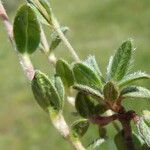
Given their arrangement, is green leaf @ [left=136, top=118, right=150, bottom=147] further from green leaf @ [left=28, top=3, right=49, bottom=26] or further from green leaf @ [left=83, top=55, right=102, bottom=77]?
green leaf @ [left=28, top=3, right=49, bottom=26]

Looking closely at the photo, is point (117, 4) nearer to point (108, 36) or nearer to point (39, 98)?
point (108, 36)

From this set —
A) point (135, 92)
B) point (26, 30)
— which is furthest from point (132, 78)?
point (26, 30)

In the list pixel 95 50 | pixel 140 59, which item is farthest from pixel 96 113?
pixel 95 50

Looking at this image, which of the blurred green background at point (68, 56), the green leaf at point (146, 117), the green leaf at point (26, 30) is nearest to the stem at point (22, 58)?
the green leaf at point (26, 30)

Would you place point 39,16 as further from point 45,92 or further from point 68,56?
point 68,56

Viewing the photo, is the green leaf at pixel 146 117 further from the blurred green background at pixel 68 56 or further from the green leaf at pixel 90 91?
the blurred green background at pixel 68 56

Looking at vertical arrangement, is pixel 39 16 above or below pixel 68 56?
below

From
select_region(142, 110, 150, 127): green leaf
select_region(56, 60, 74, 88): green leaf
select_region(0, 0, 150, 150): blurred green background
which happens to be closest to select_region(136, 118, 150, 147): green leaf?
select_region(142, 110, 150, 127): green leaf
